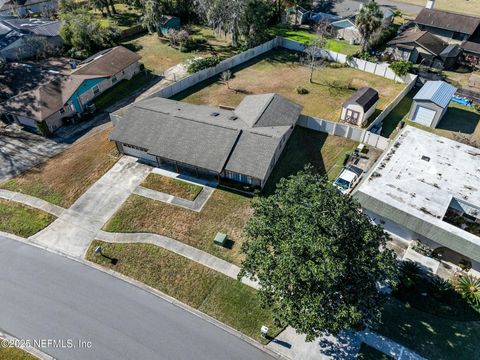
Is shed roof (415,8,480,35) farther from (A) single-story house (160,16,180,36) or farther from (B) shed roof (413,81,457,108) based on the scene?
(A) single-story house (160,16,180,36)

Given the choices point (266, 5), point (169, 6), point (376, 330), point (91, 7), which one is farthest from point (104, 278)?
point (91, 7)

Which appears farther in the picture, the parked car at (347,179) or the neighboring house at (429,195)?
the parked car at (347,179)

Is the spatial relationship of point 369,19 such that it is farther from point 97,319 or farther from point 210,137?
point 97,319

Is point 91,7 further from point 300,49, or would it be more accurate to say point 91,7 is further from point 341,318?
point 341,318

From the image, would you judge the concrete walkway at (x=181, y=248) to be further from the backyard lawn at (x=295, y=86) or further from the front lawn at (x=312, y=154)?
the backyard lawn at (x=295, y=86)

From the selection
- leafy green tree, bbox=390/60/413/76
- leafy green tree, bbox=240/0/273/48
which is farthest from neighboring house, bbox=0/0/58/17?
leafy green tree, bbox=390/60/413/76

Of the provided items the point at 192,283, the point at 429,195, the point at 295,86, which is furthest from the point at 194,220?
the point at 295,86

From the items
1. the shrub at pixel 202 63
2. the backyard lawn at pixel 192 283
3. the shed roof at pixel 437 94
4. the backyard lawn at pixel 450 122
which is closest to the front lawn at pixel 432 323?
the backyard lawn at pixel 192 283
